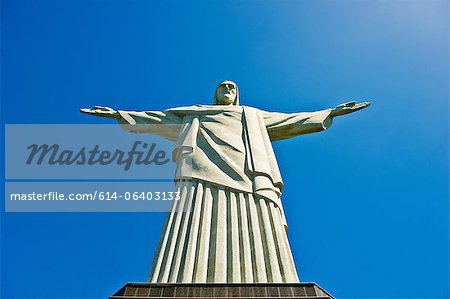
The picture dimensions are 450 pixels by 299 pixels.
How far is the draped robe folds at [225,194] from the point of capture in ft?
31.8

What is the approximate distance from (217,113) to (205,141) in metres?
1.06

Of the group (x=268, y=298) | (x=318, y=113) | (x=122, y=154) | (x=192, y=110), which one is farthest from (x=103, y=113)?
(x=268, y=298)

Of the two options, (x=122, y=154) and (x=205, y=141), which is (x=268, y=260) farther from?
(x=122, y=154)

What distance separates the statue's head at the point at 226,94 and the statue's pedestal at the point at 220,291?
19.8ft

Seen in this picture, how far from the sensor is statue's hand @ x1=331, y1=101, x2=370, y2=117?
1286cm

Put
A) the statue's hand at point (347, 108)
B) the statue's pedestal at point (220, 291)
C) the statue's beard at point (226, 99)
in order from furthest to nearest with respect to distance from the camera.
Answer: the statue's beard at point (226, 99) < the statue's hand at point (347, 108) < the statue's pedestal at point (220, 291)

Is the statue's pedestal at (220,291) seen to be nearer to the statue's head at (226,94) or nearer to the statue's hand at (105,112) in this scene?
the statue's hand at (105,112)

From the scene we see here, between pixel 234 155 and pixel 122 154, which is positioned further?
pixel 122 154

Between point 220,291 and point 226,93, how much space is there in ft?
20.8

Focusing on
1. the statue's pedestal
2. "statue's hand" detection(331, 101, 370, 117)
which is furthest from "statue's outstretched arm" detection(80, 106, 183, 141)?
the statue's pedestal

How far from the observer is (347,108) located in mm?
12953

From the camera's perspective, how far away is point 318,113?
1302 centimetres

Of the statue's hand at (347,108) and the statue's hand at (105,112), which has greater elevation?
the statue's hand at (105,112)

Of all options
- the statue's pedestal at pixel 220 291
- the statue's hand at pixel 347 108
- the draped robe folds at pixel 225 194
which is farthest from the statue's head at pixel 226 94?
the statue's pedestal at pixel 220 291
